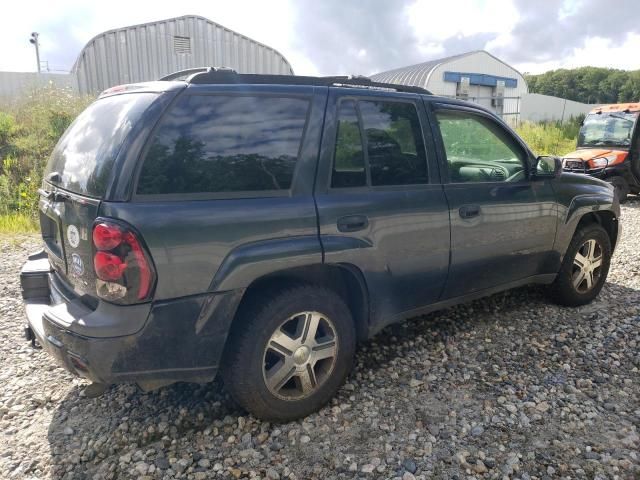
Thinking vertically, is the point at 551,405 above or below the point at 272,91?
below

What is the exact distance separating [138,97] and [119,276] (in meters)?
0.93

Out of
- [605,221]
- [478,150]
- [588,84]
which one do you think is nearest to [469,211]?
[478,150]

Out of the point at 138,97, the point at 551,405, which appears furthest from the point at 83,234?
the point at 551,405

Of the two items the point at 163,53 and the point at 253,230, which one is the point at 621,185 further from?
the point at 163,53

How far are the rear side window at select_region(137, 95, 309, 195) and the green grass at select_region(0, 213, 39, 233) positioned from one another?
630cm

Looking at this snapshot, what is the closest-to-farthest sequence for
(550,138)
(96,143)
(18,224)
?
1. (96,143)
2. (18,224)
3. (550,138)

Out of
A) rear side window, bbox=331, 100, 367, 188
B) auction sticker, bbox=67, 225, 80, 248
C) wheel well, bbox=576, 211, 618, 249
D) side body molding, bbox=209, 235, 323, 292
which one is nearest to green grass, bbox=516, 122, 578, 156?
wheel well, bbox=576, 211, 618, 249

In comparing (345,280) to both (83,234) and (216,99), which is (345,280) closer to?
(216,99)

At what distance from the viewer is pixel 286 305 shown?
2.58 m

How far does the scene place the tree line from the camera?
65.3 metres

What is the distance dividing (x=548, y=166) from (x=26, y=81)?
1667cm

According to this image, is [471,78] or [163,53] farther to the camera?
[471,78]

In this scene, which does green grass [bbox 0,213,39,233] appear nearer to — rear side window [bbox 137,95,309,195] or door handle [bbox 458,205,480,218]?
rear side window [bbox 137,95,309,195]

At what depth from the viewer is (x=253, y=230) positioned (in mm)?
2420
